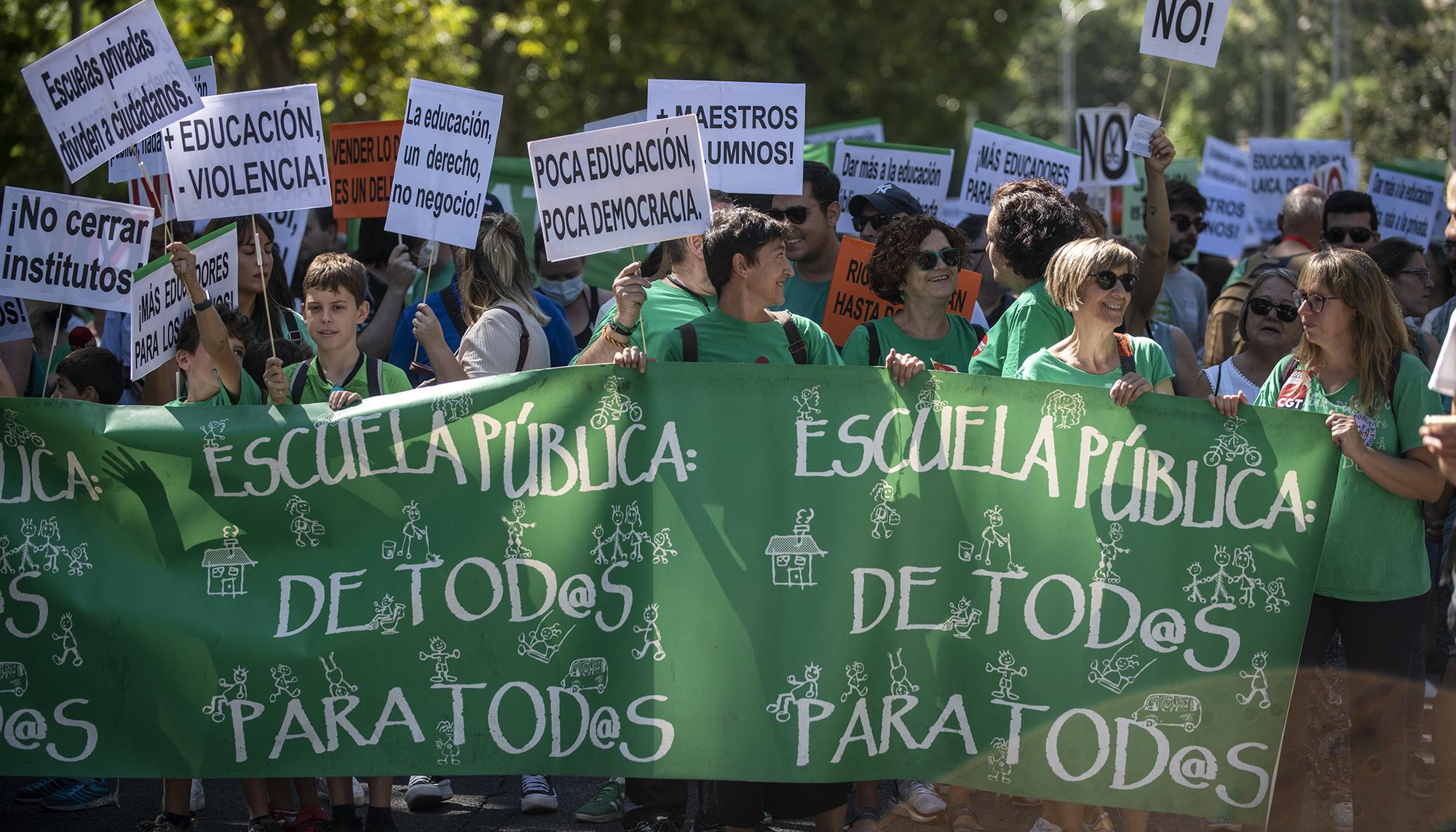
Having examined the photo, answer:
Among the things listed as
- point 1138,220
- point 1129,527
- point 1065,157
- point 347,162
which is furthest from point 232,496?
point 1138,220

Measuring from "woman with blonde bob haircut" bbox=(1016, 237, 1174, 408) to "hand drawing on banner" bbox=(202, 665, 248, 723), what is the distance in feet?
8.23

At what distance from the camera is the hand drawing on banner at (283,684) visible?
473cm

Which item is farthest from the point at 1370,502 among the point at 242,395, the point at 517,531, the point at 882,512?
the point at 242,395

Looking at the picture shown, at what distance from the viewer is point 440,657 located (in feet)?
15.5

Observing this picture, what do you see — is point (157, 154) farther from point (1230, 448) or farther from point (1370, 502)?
point (1370, 502)

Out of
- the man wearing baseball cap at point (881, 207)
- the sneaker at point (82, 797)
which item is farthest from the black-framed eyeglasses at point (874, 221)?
the sneaker at point (82, 797)

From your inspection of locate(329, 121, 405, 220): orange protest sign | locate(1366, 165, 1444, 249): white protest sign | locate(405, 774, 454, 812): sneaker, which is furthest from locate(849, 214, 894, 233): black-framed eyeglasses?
locate(1366, 165, 1444, 249): white protest sign

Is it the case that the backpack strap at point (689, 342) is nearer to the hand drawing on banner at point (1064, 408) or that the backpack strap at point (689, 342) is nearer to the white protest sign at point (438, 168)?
the hand drawing on banner at point (1064, 408)

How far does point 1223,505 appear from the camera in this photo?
4.56 metres

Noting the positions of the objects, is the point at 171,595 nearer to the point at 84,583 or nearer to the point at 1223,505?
the point at 84,583

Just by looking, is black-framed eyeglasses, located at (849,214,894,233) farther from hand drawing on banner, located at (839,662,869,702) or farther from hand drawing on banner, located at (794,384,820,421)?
hand drawing on banner, located at (839,662,869,702)

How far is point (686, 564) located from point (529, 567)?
468 mm

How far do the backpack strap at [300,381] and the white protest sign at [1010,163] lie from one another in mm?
4367

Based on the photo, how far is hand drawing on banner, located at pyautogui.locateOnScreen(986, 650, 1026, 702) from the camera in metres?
4.60
